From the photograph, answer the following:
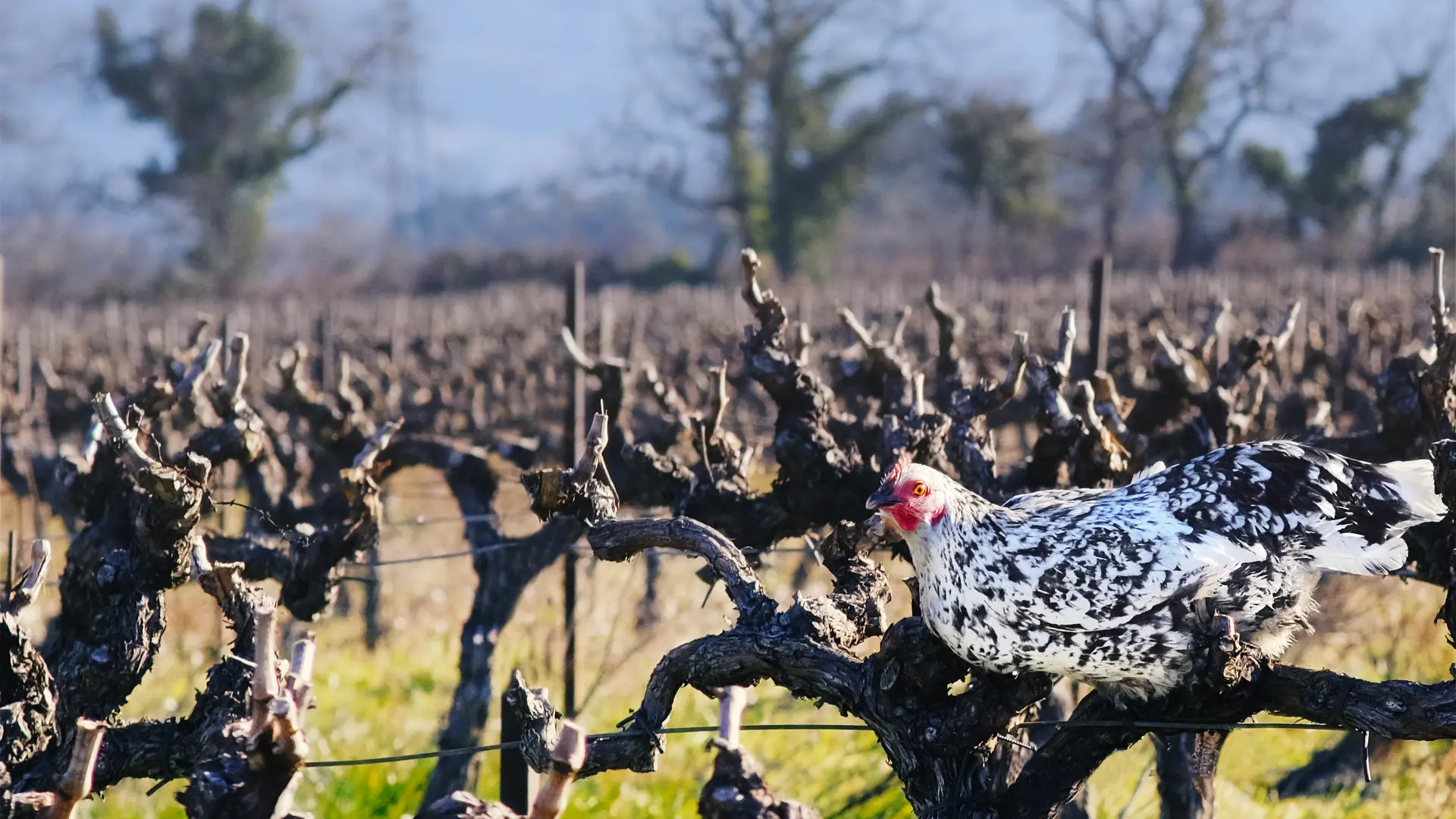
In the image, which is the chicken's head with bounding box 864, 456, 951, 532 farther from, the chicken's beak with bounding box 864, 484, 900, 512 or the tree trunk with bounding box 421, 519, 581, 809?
the tree trunk with bounding box 421, 519, 581, 809

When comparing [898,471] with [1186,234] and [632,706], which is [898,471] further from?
[1186,234]

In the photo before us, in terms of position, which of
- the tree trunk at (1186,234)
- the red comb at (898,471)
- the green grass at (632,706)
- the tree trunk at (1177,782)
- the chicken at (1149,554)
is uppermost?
the tree trunk at (1186,234)

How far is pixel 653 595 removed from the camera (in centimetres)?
1024

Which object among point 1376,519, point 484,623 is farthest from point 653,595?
point 1376,519

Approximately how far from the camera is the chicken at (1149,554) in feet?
11.5

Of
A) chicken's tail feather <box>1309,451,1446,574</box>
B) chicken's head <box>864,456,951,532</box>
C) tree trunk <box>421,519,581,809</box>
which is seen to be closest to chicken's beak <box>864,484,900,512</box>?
chicken's head <box>864,456,951,532</box>

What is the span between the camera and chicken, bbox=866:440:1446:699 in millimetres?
3510

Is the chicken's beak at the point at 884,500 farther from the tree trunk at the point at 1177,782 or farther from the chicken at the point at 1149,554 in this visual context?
the tree trunk at the point at 1177,782

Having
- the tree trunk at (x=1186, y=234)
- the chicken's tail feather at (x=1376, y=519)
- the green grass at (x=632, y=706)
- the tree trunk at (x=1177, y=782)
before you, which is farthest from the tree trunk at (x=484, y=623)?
the tree trunk at (x=1186, y=234)

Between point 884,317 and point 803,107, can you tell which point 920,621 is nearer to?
point 884,317

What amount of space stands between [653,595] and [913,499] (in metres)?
6.76

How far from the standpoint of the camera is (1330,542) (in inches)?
147

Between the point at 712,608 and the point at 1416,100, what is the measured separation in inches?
1370

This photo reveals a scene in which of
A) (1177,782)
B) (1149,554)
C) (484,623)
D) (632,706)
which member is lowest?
(632,706)
